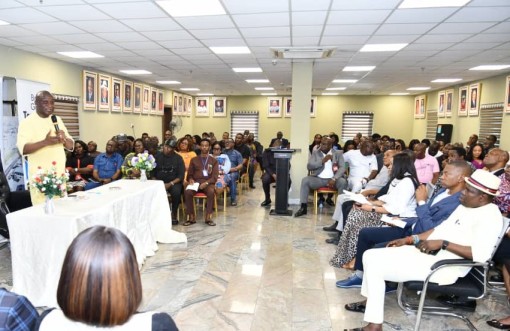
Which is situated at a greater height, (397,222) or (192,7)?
(192,7)

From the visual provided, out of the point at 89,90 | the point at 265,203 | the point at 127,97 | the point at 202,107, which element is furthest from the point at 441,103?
the point at 89,90

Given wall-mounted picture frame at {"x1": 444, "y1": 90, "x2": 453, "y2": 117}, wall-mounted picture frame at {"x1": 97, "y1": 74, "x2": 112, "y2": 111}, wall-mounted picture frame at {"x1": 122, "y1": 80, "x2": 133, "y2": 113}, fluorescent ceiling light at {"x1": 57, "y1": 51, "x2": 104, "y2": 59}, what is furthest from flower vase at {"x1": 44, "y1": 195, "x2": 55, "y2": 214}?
wall-mounted picture frame at {"x1": 444, "y1": 90, "x2": 453, "y2": 117}

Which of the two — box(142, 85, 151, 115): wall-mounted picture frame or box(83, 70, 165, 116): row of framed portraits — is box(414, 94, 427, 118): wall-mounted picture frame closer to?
box(83, 70, 165, 116): row of framed portraits

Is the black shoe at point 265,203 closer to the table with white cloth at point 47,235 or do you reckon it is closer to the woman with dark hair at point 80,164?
the woman with dark hair at point 80,164

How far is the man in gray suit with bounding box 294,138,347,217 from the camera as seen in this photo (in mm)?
6094

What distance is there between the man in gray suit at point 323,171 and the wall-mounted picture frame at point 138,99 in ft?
21.0

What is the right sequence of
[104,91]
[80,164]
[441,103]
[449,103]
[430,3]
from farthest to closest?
[441,103] < [449,103] < [104,91] < [80,164] < [430,3]

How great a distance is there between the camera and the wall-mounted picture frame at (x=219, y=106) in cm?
1551

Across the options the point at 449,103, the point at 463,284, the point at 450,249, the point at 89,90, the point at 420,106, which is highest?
the point at 420,106

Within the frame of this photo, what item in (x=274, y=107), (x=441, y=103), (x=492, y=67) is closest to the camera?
(x=492, y=67)

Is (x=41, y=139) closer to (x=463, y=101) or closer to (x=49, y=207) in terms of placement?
(x=49, y=207)

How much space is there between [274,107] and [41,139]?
40.4 ft

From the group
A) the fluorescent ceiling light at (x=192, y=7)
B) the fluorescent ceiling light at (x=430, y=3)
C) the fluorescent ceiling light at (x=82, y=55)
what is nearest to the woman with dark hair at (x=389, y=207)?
the fluorescent ceiling light at (x=430, y=3)

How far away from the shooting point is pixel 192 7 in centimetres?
399
